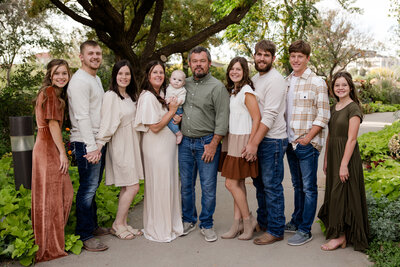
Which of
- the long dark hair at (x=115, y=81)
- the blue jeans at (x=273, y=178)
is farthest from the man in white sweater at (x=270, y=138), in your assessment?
the long dark hair at (x=115, y=81)

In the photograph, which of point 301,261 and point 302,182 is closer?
point 301,261

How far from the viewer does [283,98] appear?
12.3ft

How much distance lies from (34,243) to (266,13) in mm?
14369

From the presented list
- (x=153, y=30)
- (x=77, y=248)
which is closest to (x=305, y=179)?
(x=77, y=248)

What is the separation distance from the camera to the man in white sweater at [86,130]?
3.63 meters

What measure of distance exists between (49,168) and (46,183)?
0.15m

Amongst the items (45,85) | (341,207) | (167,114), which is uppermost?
(45,85)

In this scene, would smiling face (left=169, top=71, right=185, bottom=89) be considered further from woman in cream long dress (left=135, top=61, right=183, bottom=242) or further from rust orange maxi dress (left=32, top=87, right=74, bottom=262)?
rust orange maxi dress (left=32, top=87, right=74, bottom=262)

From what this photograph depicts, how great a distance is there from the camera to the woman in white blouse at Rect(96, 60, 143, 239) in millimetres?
3814

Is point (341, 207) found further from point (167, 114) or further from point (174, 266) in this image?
point (167, 114)

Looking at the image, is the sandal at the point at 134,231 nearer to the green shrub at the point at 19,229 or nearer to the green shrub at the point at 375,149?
the green shrub at the point at 19,229

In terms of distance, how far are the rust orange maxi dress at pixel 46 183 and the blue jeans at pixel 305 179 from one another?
2503 mm

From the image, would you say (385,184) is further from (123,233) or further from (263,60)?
(123,233)

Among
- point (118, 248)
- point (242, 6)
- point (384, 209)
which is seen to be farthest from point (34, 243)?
point (242, 6)
